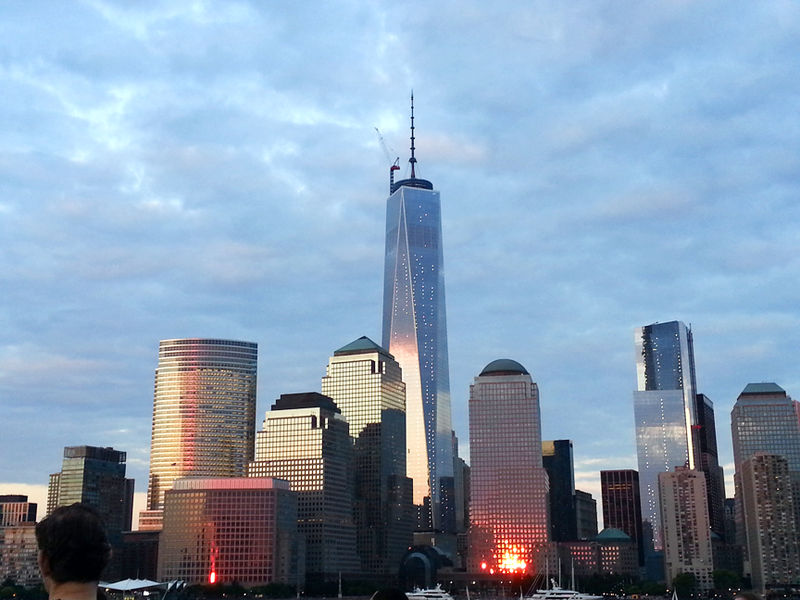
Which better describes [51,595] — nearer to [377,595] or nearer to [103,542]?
[103,542]

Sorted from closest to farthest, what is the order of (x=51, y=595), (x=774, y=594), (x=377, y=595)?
1. (x=51, y=595)
2. (x=377, y=595)
3. (x=774, y=594)

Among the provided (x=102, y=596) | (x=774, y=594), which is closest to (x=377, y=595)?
(x=102, y=596)

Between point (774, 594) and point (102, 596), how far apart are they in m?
11.2

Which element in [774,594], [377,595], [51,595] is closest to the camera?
[51,595]

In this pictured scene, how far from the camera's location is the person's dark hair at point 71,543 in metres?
8.34

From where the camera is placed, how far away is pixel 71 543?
27.5 ft

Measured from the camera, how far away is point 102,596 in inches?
343

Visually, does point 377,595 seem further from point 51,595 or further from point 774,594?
point 774,594

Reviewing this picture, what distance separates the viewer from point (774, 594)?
15.6 meters

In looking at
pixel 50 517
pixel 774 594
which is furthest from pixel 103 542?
pixel 774 594

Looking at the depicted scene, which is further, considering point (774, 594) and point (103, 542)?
point (774, 594)

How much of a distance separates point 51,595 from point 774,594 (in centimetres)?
1174

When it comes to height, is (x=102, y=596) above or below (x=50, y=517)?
below

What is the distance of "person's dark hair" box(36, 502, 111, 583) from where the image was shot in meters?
8.34
